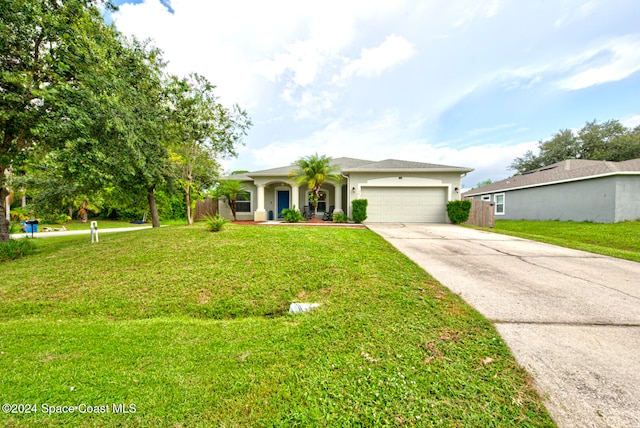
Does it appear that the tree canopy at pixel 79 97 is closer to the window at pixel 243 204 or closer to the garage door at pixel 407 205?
the window at pixel 243 204

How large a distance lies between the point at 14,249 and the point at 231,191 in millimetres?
8362

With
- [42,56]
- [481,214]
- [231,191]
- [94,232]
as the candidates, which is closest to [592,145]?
[481,214]

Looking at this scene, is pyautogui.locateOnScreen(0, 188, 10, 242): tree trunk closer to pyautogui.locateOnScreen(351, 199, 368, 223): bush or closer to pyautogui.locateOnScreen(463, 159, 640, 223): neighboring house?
pyautogui.locateOnScreen(351, 199, 368, 223): bush

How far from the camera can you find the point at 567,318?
2496 millimetres

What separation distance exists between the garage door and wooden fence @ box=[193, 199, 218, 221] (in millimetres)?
9878

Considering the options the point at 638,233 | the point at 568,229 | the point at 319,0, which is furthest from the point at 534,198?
the point at 319,0

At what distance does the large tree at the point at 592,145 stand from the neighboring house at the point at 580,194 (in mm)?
10743

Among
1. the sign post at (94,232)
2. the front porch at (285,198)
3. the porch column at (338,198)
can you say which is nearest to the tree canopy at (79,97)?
the sign post at (94,232)

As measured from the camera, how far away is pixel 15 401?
160cm

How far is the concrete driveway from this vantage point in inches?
59.6

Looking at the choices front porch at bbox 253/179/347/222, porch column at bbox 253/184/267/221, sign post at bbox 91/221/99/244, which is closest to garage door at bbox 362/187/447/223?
front porch at bbox 253/179/347/222

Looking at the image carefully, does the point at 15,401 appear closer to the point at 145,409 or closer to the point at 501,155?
the point at 145,409

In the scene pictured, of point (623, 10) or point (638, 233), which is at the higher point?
point (623, 10)

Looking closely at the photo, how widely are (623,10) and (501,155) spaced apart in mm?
25023
